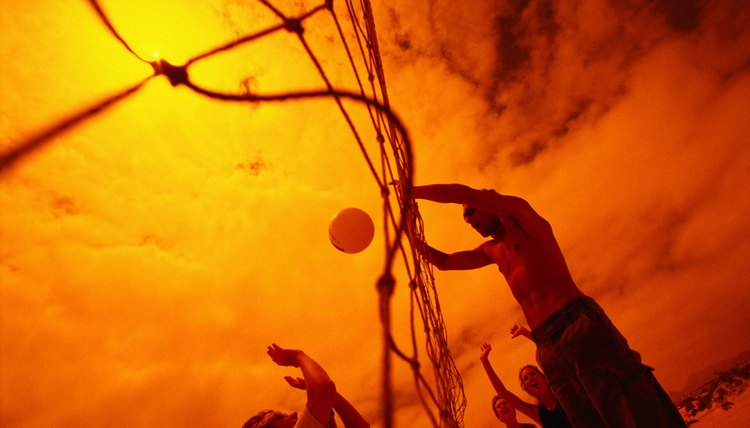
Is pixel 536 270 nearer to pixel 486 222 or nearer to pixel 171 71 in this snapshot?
pixel 486 222

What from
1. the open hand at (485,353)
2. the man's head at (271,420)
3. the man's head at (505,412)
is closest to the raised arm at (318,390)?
the man's head at (271,420)

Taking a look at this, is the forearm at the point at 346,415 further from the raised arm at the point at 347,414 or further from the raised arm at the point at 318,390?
the raised arm at the point at 318,390

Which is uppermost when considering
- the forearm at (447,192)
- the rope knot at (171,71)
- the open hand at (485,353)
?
the rope knot at (171,71)

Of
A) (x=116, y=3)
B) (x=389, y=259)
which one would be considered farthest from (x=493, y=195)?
(x=116, y=3)

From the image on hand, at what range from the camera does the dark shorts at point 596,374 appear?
156 centimetres

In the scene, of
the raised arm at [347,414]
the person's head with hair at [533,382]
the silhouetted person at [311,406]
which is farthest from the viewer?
the person's head with hair at [533,382]

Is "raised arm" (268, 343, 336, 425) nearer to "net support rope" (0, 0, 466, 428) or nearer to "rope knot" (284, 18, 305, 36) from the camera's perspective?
"net support rope" (0, 0, 466, 428)

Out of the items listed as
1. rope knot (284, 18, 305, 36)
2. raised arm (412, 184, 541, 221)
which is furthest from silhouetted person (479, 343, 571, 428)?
rope knot (284, 18, 305, 36)

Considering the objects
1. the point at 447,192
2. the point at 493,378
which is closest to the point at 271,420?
the point at 447,192

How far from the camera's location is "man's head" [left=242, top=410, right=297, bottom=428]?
5.06 feet

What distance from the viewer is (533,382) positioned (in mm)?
3205

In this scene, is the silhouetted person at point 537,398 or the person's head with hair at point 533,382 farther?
the person's head with hair at point 533,382

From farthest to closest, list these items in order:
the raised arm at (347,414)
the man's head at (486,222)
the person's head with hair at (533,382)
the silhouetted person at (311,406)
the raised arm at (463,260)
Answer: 1. the person's head with hair at (533,382)
2. the raised arm at (463,260)
3. the man's head at (486,222)
4. the raised arm at (347,414)
5. the silhouetted person at (311,406)

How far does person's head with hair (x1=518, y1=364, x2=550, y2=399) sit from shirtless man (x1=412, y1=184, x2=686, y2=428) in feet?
4.90
